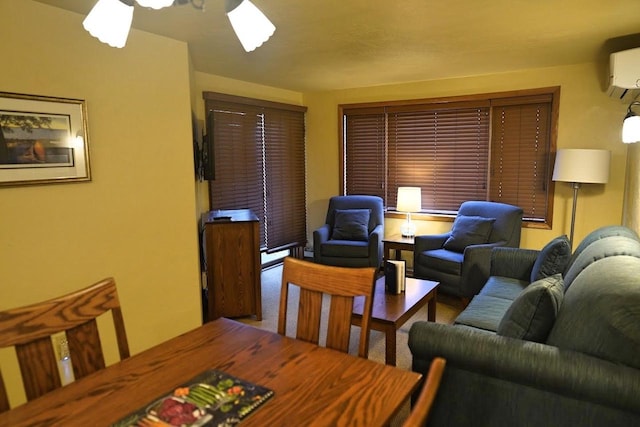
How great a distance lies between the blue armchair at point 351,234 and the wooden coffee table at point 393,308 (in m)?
1.24

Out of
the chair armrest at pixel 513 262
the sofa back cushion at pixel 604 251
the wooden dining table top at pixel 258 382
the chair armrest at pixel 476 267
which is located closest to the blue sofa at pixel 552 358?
the sofa back cushion at pixel 604 251

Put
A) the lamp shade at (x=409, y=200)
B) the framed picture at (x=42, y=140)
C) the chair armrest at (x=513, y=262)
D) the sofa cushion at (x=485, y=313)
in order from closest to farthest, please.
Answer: the framed picture at (x=42, y=140) < the sofa cushion at (x=485, y=313) < the chair armrest at (x=513, y=262) < the lamp shade at (x=409, y=200)

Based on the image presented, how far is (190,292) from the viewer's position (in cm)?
327

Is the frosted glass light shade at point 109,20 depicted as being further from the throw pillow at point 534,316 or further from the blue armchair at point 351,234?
the blue armchair at point 351,234

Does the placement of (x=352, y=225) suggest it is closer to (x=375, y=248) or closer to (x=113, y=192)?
(x=375, y=248)

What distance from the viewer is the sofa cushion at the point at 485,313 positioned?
2.45 m

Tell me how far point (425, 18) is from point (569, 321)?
197 cm

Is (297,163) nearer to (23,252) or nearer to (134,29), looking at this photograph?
(134,29)

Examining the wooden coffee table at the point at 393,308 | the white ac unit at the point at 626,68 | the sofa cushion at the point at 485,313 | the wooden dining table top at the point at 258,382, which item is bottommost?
the wooden coffee table at the point at 393,308

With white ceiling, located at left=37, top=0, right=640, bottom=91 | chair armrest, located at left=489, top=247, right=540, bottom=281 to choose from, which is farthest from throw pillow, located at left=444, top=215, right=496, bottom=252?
white ceiling, located at left=37, top=0, right=640, bottom=91

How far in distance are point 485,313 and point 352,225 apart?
8.05 feet

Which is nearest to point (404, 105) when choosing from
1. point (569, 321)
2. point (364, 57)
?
point (364, 57)

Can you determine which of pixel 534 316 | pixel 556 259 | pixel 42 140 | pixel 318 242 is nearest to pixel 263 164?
pixel 318 242

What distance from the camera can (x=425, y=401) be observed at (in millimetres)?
745
